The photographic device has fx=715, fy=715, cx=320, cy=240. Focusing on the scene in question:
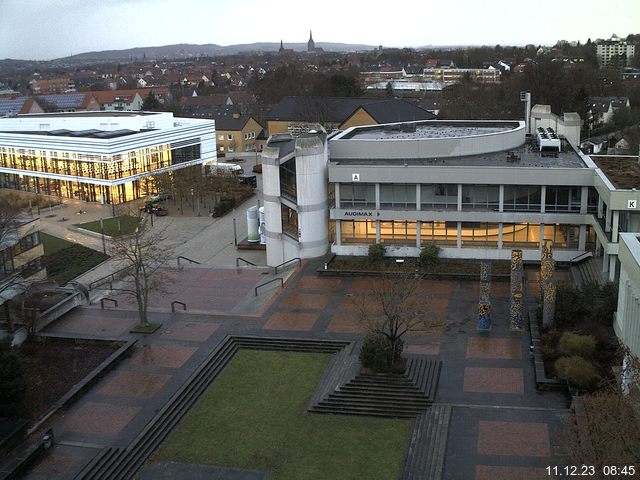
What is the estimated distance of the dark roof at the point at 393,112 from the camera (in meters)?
78.2

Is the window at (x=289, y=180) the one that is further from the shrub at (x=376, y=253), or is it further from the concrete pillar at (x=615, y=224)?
the concrete pillar at (x=615, y=224)

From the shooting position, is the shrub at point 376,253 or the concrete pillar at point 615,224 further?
the shrub at point 376,253

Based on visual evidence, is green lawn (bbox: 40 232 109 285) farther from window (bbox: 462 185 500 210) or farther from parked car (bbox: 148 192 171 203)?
window (bbox: 462 185 500 210)

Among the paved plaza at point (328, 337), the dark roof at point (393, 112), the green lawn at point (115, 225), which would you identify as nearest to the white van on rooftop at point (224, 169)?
the green lawn at point (115, 225)

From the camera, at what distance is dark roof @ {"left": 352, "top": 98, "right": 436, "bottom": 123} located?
78.2m

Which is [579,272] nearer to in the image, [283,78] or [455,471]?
[455,471]

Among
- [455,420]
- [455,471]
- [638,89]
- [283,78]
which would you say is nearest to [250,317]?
[455,420]

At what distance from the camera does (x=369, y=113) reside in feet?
257

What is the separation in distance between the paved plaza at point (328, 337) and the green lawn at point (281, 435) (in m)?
1.60

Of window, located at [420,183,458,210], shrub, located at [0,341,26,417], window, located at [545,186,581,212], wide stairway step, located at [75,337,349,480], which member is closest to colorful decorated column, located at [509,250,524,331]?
wide stairway step, located at [75,337,349,480]

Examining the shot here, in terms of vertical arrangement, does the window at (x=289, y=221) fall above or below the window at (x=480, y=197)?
below

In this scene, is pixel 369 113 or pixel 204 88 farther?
pixel 204 88

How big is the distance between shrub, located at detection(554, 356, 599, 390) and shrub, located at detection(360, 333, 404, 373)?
5507 millimetres

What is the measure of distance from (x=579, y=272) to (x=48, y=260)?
3172 centimetres
